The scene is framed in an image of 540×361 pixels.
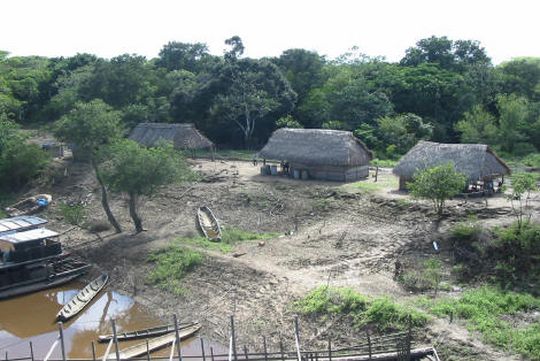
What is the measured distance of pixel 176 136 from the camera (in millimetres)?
44875

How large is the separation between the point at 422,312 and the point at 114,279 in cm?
1545

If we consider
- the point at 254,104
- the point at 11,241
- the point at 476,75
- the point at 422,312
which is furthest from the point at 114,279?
the point at 476,75

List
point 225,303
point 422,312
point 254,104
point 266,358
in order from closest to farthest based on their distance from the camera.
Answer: point 266,358 < point 422,312 < point 225,303 < point 254,104

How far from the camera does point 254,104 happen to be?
48062 millimetres

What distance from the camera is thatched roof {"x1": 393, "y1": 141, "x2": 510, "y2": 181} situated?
30.4 meters

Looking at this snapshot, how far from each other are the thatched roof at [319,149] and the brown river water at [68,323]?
51.1 feet

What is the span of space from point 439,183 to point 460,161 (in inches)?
174

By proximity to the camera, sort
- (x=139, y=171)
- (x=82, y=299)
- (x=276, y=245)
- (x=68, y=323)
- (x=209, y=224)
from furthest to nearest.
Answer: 1. (x=209, y=224)
2. (x=139, y=171)
3. (x=276, y=245)
4. (x=82, y=299)
5. (x=68, y=323)

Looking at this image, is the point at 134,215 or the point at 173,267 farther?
the point at 134,215

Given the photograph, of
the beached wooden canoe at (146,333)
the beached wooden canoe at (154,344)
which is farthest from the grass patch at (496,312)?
the beached wooden canoe at (146,333)

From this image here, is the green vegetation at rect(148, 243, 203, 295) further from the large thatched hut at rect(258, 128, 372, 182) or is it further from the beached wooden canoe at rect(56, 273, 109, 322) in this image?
the large thatched hut at rect(258, 128, 372, 182)

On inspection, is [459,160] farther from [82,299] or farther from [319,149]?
[82,299]

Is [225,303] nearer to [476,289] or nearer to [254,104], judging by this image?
[476,289]

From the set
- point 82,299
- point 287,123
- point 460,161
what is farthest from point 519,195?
point 287,123
